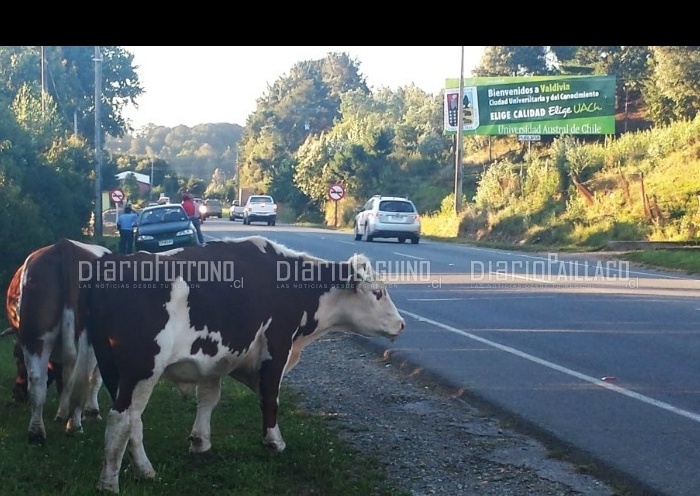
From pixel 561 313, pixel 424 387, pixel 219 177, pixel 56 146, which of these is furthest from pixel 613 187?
pixel 219 177

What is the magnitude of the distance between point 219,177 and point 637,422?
133195 mm

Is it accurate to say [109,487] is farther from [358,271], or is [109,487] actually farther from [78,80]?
[78,80]

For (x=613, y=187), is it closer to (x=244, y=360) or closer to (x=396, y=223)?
(x=396, y=223)

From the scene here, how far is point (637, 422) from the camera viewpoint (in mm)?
8164

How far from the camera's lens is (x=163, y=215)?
26000 mm

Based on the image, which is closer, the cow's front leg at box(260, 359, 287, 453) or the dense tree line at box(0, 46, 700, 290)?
the cow's front leg at box(260, 359, 287, 453)

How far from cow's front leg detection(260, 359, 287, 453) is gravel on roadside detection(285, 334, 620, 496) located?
0.64 meters

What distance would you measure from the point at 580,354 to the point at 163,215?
16.7 m

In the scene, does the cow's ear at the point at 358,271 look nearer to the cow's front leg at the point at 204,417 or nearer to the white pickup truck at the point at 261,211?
the cow's front leg at the point at 204,417

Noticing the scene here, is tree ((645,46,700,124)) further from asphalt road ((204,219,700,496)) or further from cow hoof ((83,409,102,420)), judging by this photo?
cow hoof ((83,409,102,420))

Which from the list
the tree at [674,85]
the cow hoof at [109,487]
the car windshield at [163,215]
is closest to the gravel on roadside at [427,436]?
the cow hoof at [109,487]

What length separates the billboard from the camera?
148 ft

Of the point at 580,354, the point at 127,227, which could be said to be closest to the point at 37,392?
the point at 580,354

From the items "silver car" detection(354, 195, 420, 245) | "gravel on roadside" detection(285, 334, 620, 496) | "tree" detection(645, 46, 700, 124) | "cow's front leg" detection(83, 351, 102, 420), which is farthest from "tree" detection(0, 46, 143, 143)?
"cow's front leg" detection(83, 351, 102, 420)
